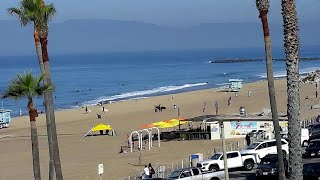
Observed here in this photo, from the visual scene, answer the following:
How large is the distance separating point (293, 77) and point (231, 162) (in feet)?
55.4

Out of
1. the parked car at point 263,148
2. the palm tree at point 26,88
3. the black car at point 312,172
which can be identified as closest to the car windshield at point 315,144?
the parked car at point 263,148

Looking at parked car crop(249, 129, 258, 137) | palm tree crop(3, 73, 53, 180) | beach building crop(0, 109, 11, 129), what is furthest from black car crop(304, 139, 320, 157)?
beach building crop(0, 109, 11, 129)

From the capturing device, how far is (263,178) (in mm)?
27094

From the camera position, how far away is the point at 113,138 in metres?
53.9

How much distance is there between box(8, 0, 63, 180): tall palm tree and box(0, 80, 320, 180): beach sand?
15.2 metres

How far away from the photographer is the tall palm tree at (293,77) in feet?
46.0

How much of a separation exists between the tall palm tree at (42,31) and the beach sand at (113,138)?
1515 cm

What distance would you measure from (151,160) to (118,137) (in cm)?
1523

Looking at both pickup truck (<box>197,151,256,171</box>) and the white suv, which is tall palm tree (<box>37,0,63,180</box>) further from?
the white suv

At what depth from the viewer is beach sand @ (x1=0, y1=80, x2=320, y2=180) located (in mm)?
38719

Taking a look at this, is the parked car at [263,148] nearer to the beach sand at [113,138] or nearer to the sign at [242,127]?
the beach sand at [113,138]

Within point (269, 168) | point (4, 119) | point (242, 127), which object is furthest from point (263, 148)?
point (4, 119)

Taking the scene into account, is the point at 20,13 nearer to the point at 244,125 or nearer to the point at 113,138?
the point at 244,125

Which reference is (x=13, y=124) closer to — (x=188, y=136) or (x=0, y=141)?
(x=0, y=141)
